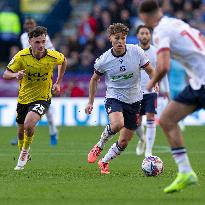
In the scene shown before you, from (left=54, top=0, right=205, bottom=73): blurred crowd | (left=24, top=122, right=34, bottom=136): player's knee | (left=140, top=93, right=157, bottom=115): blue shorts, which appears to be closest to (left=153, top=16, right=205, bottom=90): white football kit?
(left=24, top=122, right=34, bottom=136): player's knee

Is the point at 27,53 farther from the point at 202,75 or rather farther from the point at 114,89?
the point at 202,75

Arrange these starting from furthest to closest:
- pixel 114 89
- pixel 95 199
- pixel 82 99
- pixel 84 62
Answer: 1. pixel 84 62
2. pixel 82 99
3. pixel 114 89
4. pixel 95 199

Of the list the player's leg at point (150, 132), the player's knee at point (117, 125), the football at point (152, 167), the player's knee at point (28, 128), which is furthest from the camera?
the player's leg at point (150, 132)

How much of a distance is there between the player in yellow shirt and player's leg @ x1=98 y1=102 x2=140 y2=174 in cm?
121

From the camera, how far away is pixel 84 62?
2770 centimetres

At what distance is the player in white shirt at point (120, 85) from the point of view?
1285 centimetres

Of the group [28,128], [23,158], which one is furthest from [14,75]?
[23,158]

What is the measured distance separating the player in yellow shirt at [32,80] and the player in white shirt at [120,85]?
0.87 metres

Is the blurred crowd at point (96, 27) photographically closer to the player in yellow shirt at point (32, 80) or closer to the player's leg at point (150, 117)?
the player's leg at point (150, 117)

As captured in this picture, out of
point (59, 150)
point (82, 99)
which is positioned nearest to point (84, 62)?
point (82, 99)

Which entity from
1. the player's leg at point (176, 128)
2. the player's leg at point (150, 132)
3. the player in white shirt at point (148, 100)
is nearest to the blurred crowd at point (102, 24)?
the player in white shirt at point (148, 100)

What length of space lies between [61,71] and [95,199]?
14.7ft

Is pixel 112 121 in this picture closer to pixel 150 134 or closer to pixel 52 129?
pixel 150 134

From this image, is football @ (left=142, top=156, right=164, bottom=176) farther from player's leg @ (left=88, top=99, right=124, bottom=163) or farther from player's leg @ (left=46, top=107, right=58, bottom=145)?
player's leg @ (left=46, top=107, right=58, bottom=145)
